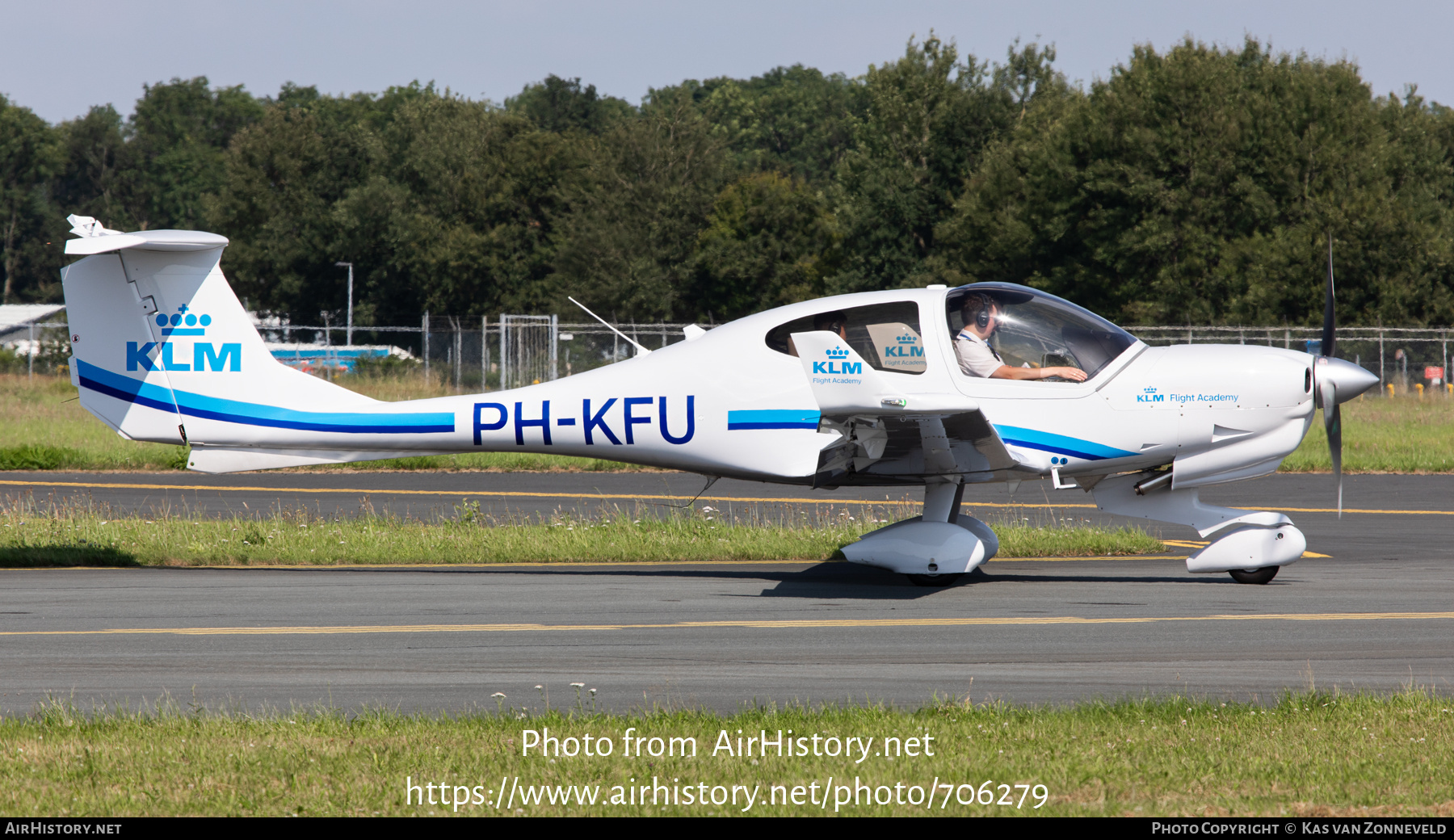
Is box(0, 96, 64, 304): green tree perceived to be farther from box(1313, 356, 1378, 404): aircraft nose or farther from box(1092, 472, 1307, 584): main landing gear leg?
box(1313, 356, 1378, 404): aircraft nose

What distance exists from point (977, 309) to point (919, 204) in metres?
45.2

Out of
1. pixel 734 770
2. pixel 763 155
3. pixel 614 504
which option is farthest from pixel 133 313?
pixel 763 155

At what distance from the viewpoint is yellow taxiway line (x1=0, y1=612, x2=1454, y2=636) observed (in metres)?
8.64

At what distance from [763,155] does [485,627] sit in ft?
281

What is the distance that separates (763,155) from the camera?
9156 centimetres

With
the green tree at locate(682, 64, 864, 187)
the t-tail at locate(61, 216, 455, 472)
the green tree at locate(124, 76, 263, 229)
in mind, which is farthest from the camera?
the green tree at locate(682, 64, 864, 187)

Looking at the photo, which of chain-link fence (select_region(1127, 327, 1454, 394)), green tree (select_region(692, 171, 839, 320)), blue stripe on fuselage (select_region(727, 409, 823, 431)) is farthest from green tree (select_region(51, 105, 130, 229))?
blue stripe on fuselage (select_region(727, 409, 823, 431))

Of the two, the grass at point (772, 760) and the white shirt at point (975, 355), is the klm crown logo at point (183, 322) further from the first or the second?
the white shirt at point (975, 355)

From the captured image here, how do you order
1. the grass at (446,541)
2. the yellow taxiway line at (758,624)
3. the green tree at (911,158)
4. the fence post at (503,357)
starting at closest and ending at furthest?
the yellow taxiway line at (758,624) → the grass at (446,541) → the fence post at (503,357) → the green tree at (911,158)

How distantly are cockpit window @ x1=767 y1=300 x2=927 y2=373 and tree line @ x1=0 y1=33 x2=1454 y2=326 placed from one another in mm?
36105

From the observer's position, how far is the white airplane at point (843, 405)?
403 inches

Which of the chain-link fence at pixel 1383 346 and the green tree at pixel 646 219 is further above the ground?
the green tree at pixel 646 219

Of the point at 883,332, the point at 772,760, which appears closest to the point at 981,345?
the point at 883,332

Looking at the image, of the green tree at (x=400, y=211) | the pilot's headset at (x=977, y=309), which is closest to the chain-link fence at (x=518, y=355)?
the pilot's headset at (x=977, y=309)
